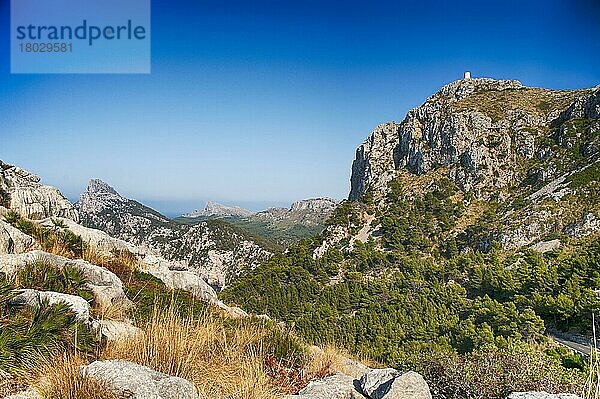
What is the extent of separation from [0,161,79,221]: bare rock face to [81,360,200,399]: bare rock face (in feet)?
29.5

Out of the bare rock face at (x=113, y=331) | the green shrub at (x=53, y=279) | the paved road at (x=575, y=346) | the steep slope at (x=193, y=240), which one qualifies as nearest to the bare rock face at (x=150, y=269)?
the green shrub at (x=53, y=279)

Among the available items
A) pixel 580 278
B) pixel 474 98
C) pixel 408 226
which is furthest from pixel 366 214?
pixel 580 278

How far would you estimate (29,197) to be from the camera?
11.3m

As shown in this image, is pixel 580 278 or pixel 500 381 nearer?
pixel 500 381

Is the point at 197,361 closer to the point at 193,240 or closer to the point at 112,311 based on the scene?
the point at 112,311

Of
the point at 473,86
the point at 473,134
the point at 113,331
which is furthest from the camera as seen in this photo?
the point at 473,86

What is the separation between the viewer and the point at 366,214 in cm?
6606

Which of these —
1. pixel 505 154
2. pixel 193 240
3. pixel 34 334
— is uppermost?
pixel 505 154

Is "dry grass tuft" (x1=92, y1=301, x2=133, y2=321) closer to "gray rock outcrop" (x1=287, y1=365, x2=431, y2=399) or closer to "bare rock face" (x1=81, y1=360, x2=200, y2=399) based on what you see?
"bare rock face" (x1=81, y1=360, x2=200, y2=399)

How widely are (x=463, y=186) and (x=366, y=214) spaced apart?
1510 cm

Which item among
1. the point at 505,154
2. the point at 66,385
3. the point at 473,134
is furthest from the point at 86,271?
the point at 473,134

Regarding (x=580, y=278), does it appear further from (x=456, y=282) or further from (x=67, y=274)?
(x=67, y=274)

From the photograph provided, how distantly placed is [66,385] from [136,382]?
1.49 feet

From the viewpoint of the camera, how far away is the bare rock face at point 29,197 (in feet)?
35.1
